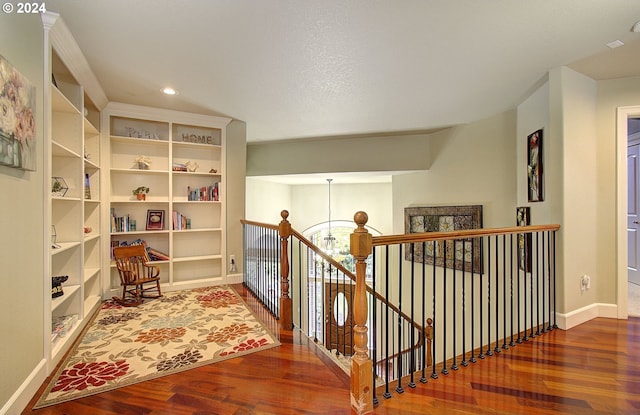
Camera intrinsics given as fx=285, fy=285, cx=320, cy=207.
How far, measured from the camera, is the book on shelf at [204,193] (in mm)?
4047

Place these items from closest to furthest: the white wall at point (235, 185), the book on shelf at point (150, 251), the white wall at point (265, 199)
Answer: the book on shelf at point (150, 251), the white wall at point (235, 185), the white wall at point (265, 199)

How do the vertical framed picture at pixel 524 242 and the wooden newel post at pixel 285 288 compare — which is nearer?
the wooden newel post at pixel 285 288

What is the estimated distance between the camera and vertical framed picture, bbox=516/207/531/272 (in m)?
3.07

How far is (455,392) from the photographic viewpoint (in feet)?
5.74

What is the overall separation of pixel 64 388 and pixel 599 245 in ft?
15.0

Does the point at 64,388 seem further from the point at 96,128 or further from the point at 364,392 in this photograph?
the point at 96,128

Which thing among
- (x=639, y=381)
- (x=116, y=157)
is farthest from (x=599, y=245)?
(x=116, y=157)

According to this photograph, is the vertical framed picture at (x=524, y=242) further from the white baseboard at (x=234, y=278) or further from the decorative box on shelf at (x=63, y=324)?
the decorative box on shelf at (x=63, y=324)

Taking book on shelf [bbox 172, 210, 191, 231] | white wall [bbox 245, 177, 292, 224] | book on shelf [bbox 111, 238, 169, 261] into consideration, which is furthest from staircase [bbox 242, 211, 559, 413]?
white wall [bbox 245, 177, 292, 224]

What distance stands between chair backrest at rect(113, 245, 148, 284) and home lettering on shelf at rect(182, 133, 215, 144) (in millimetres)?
1593

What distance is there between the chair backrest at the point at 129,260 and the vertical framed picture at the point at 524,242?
435cm

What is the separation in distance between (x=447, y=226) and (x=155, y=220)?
436 cm

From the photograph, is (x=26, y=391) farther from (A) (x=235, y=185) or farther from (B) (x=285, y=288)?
(A) (x=235, y=185)

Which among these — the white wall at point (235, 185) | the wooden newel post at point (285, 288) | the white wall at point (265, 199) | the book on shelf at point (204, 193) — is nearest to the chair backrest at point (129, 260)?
the book on shelf at point (204, 193)
